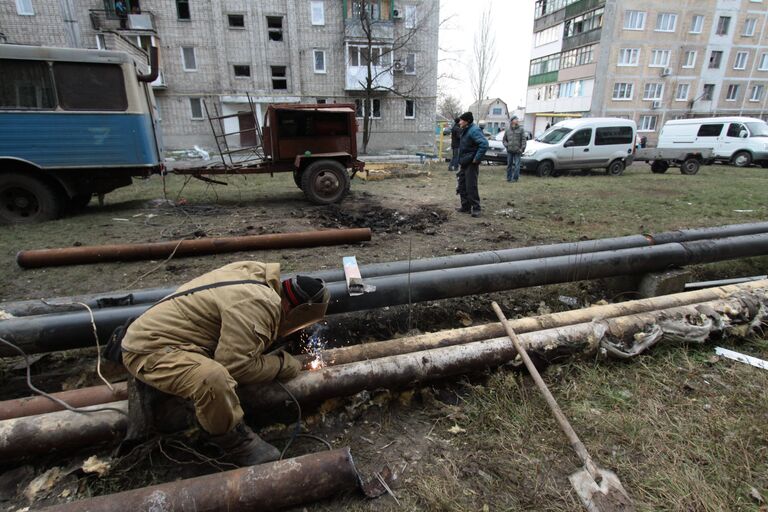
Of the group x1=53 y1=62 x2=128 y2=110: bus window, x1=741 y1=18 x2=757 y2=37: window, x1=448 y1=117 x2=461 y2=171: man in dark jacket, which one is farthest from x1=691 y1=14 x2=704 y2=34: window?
x1=53 y1=62 x2=128 y2=110: bus window

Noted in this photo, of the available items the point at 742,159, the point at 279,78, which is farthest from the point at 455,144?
the point at 279,78

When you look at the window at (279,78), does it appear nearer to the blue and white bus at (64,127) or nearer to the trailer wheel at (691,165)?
the blue and white bus at (64,127)

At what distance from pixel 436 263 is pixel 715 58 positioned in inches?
1658

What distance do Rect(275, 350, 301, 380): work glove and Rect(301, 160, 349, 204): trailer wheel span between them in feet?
19.4

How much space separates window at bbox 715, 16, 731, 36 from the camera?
104ft

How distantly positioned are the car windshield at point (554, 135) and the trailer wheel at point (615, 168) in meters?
2.01

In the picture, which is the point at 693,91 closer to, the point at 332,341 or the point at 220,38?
the point at 220,38

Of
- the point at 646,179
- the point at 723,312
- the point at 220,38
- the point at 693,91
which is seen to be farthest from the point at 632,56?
the point at 723,312

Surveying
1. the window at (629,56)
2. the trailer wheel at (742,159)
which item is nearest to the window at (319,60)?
the trailer wheel at (742,159)

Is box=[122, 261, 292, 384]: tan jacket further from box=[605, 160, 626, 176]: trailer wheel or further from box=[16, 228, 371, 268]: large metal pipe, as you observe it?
box=[605, 160, 626, 176]: trailer wheel

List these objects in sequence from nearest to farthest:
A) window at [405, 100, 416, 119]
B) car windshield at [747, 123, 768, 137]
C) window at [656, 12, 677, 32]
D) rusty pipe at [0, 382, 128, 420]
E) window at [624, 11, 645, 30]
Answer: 1. rusty pipe at [0, 382, 128, 420]
2. car windshield at [747, 123, 768, 137]
3. window at [405, 100, 416, 119]
4. window at [624, 11, 645, 30]
5. window at [656, 12, 677, 32]

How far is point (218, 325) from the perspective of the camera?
1.99 m

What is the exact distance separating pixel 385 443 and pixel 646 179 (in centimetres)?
1346

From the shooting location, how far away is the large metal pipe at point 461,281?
8.17 feet
